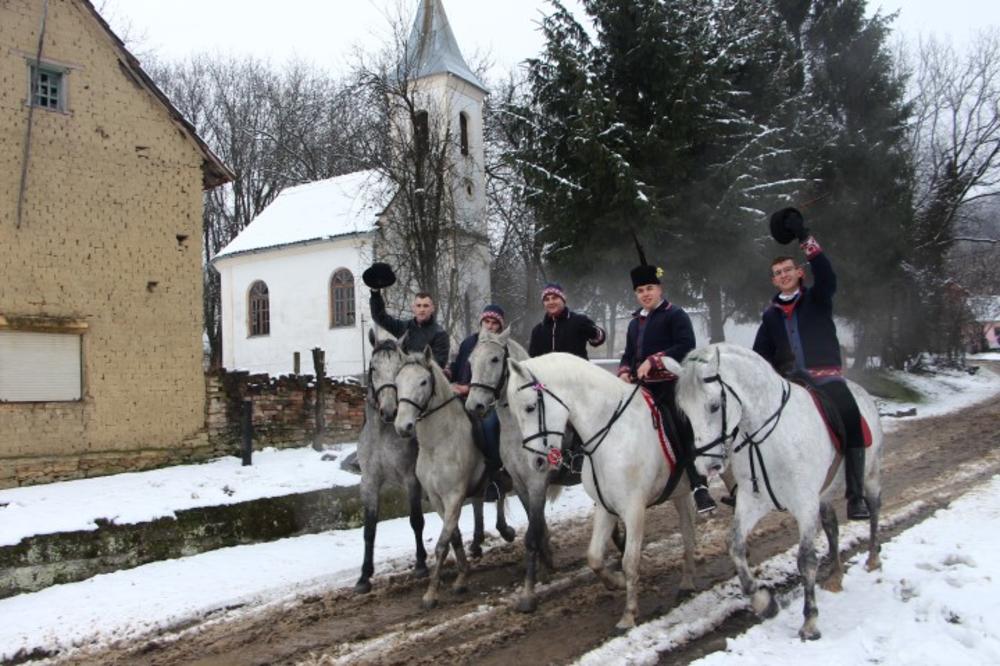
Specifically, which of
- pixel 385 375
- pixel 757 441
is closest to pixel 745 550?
pixel 757 441

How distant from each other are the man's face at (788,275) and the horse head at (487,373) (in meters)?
2.28

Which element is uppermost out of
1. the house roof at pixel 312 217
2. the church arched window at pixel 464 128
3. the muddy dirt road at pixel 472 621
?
the church arched window at pixel 464 128

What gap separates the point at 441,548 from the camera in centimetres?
652

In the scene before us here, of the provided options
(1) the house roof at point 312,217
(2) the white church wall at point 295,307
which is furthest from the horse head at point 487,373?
(1) the house roof at point 312,217

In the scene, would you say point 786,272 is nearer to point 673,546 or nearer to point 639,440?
point 639,440

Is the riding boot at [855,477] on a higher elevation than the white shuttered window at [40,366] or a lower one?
lower

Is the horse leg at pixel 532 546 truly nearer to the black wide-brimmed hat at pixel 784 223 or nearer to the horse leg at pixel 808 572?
the horse leg at pixel 808 572

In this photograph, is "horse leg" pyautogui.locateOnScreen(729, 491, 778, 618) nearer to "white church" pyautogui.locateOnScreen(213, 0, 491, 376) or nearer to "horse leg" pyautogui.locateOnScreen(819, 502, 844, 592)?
"horse leg" pyautogui.locateOnScreen(819, 502, 844, 592)

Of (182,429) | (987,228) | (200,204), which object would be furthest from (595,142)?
(987,228)

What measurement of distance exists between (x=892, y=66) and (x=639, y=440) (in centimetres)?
2499

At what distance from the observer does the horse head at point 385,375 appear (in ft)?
21.7

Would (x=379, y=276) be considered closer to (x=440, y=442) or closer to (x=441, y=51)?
(x=440, y=442)

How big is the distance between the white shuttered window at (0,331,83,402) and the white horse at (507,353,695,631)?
840cm

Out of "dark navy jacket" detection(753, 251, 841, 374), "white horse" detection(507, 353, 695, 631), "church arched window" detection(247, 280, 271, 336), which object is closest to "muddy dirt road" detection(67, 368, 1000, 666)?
"white horse" detection(507, 353, 695, 631)
